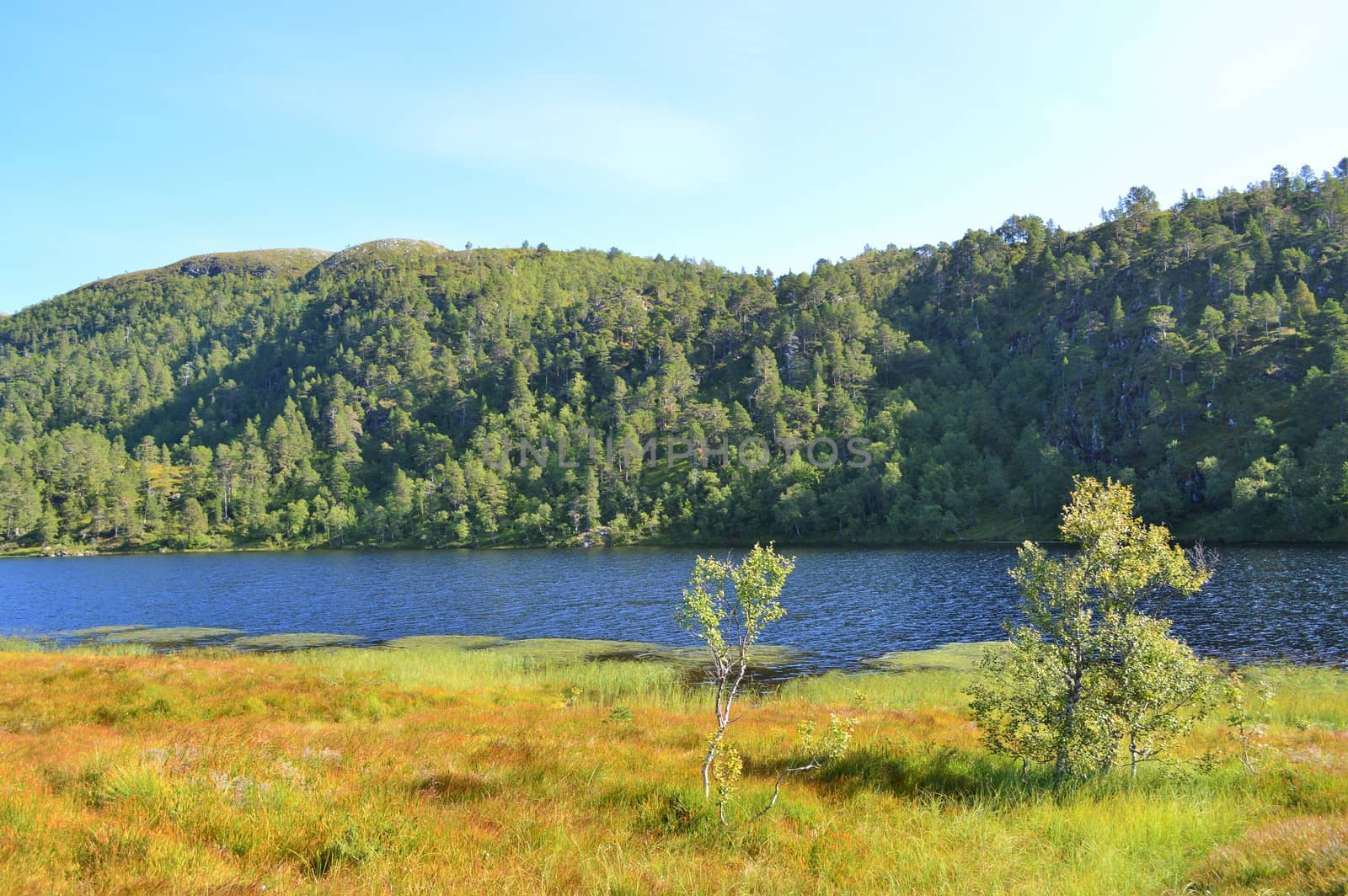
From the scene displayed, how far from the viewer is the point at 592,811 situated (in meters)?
11.9

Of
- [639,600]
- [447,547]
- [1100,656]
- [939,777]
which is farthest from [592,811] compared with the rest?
[447,547]

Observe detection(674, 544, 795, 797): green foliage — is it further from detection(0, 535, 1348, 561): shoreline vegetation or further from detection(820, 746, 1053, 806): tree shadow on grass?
detection(0, 535, 1348, 561): shoreline vegetation

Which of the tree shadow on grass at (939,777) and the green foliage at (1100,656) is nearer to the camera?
the tree shadow on grass at (939,777)

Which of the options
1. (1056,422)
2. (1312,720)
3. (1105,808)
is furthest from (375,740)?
(1056,422)

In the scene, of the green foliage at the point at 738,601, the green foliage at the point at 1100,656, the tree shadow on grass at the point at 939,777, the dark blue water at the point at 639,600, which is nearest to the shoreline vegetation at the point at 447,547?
the dark blue water at the point at 639,600

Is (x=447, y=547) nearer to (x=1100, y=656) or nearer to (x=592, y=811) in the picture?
(x=592, y=811)

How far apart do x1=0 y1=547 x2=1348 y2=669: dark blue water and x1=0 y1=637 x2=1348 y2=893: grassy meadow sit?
26557 mm

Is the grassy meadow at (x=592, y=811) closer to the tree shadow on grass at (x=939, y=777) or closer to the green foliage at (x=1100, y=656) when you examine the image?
the tree shadow on grass at (x=939, y=777)

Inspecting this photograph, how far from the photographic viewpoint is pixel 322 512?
607 ft

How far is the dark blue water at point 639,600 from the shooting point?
49.4 meters

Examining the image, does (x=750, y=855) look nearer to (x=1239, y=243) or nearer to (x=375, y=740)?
(x=375, y=740)

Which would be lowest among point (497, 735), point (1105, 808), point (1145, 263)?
point (497, 735)

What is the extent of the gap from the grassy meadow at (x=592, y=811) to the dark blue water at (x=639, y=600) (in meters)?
26.6

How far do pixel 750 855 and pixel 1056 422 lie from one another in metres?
185
